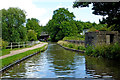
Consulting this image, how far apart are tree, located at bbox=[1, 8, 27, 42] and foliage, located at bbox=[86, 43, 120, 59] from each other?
16.1 metres

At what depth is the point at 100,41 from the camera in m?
19.2

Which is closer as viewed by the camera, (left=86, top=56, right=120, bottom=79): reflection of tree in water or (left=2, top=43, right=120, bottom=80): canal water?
(left=2, top=43, right=120, bottom=80): canal water

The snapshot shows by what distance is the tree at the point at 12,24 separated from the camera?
30016mm

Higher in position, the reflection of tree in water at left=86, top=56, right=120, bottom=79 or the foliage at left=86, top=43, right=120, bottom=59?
the foliage at left=86, top=43, right=120, bottom=59

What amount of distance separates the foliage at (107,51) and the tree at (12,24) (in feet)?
52.8

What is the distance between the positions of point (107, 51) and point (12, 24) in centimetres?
1992

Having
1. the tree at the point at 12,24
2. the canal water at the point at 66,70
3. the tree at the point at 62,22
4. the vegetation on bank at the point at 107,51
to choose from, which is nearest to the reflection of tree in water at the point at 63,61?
the canal water at the point at 66,70

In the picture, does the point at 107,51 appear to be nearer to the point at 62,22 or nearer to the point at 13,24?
the point at 13,24

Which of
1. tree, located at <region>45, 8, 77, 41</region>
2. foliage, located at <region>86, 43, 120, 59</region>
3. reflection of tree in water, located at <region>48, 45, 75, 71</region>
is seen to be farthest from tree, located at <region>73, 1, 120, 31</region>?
tree, located at <region>45, 8, 77, 41</region>

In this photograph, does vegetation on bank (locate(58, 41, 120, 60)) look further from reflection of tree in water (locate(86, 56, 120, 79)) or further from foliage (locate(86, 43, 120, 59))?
reflection of tree in water (locate(86, 56, 120, 79))

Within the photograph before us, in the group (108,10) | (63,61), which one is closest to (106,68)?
(108,10)

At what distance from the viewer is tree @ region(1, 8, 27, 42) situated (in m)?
30.0

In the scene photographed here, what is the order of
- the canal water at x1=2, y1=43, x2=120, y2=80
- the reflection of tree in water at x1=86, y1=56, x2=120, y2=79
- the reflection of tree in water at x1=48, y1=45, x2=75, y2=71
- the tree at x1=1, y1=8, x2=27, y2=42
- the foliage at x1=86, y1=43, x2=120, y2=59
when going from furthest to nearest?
the tree at x1=1, y1=8, x2=27, y2=42 → the foliage at x1=86, y1=43, x2=120, y2=59 → the reflection of tree in water at x1=48, y1=45, x2=75, y2=71 → the reflection of tree in water at x1=86, y1=56, x2=120, y2=79 → the canal water at x1=2, y1=43, x2=120, y2=80

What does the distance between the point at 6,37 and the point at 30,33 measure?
2394cm
